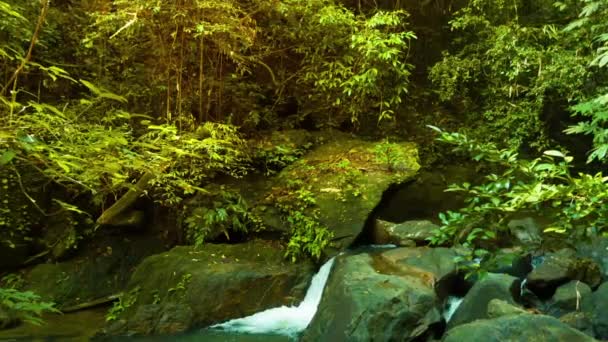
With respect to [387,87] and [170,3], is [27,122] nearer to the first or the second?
[170,3]

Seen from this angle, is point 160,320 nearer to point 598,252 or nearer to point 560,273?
point 560,273

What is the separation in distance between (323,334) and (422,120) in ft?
19.2

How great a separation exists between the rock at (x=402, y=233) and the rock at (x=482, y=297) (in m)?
1.41

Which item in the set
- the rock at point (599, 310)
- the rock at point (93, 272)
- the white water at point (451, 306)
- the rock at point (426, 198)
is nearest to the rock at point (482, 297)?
the white water at point (451, 306)

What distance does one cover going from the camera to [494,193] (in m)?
2.21

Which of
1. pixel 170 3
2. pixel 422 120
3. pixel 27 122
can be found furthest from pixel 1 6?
pixel 422 120

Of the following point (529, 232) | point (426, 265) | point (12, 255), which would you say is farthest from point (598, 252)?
point (12, 255)

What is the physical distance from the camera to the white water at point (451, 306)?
5355 mm

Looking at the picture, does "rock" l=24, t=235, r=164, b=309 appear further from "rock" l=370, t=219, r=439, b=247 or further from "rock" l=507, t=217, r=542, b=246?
"rock" l=507, t=217, r=542, b=246

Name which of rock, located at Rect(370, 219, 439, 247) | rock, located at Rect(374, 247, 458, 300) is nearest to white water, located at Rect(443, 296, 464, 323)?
rock, located at Rect(374, 247, 458, 300)

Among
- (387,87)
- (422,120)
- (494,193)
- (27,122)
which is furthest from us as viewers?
(422,120)

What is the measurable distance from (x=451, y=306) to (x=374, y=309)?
48.9 inches

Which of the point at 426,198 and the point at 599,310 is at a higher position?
the point at 599,310

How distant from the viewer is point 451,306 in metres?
5.50
